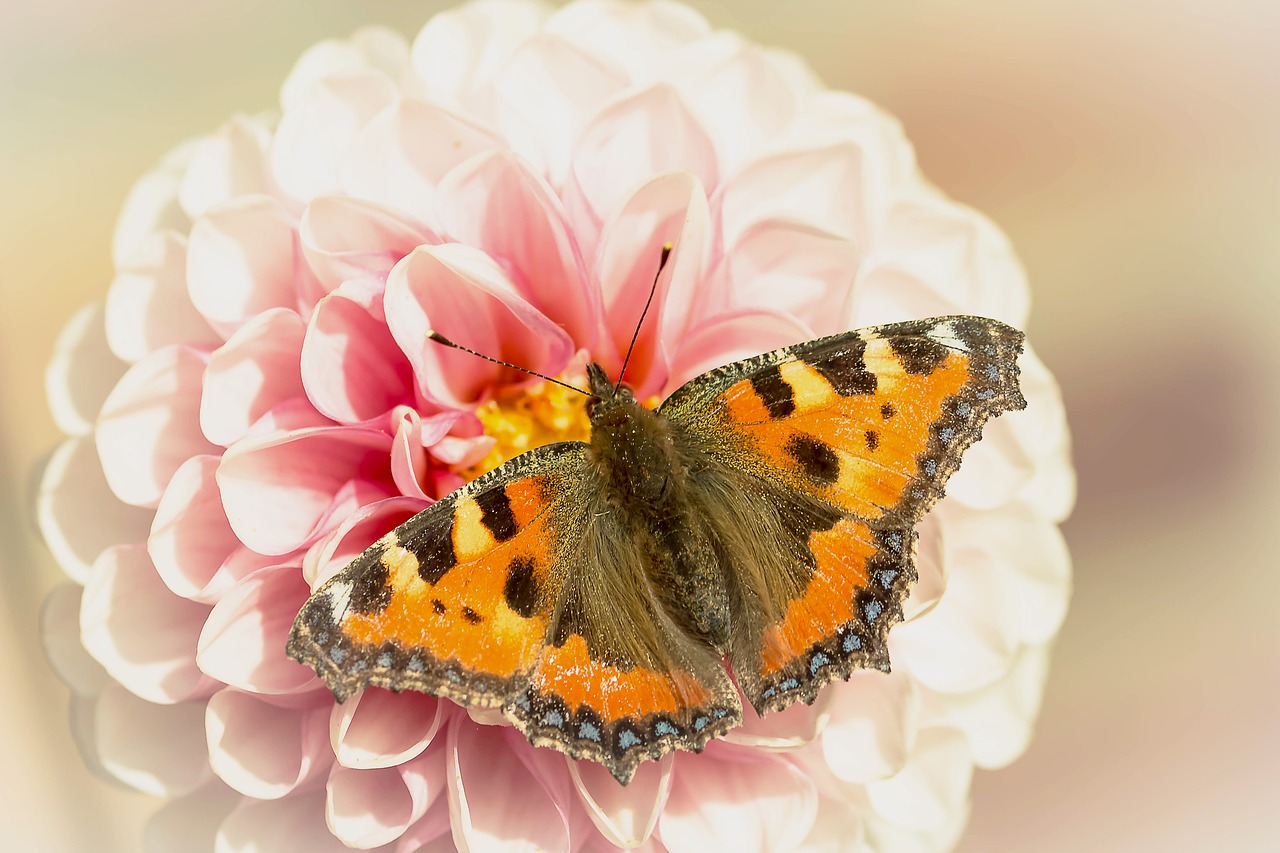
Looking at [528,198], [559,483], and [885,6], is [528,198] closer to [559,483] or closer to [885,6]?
[559,483]

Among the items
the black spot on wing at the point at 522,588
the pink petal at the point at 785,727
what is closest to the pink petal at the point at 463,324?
the black spot on wing at the point at 522,588

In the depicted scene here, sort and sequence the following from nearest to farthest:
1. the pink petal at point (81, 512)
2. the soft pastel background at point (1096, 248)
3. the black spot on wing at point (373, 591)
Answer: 1. the black spot on wing at point (373, 591)
2. the pink petal at point (81, 512)
3. the soft pastel background at point (1096, 248)

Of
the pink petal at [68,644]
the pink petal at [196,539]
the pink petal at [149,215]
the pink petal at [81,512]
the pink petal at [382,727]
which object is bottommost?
the pink petal at [68,644]

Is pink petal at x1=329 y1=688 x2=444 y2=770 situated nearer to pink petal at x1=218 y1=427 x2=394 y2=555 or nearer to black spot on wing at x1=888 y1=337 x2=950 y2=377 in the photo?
pink petal at x1=218 y1=427 x2=394 y2=555

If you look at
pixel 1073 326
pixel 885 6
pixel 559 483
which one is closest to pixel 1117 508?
pixel 1073 326

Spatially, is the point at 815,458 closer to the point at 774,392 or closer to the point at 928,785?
the point at 774,392

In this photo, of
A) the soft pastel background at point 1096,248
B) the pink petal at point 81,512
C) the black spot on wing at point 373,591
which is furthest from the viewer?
the soft pastel background at point 1096,248

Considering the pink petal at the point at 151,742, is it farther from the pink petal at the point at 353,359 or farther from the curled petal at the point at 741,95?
the curled petal at the point at 741,95
